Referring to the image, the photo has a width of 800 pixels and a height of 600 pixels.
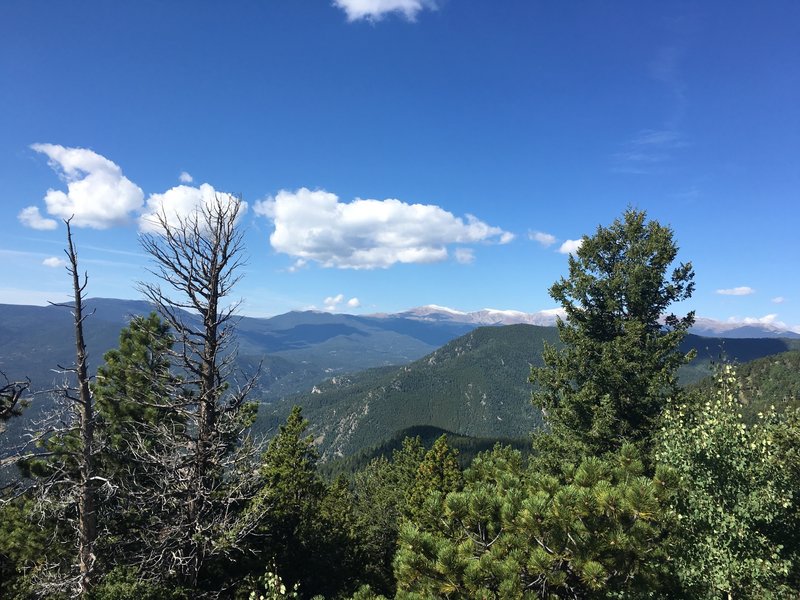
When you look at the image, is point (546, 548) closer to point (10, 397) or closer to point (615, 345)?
point (615, 345)

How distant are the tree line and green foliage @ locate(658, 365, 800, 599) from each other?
0.15 ft

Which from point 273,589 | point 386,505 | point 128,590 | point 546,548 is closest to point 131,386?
point 128,590

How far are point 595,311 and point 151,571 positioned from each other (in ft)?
66.1

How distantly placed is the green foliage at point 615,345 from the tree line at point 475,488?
96 millimetres

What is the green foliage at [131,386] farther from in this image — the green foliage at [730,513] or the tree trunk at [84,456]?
the green foliage at [730,513]

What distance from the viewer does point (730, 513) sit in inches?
388

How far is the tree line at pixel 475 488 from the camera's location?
7.55 metres

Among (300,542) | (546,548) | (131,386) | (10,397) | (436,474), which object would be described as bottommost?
(436,474)

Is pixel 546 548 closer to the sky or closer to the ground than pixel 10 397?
closer to the ground

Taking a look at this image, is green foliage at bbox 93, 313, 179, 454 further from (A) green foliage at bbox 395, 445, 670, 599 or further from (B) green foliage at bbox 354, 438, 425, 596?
(B) green foliage at bbox 354, 438, 425, 596

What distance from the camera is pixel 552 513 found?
7.54 m

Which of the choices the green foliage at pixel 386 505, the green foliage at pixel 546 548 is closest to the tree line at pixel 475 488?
the green foliage at pixel 546 548

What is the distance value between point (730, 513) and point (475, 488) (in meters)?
6.24

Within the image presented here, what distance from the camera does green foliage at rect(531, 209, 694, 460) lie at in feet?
57.7
